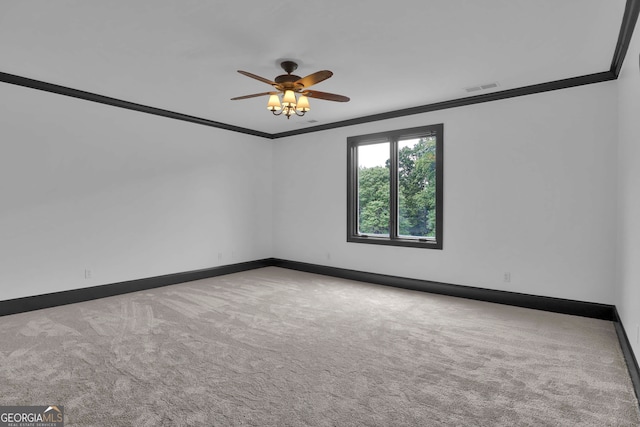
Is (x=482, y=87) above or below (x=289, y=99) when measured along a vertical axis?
above

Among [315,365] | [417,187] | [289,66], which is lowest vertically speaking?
[315,365]

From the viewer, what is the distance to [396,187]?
17.8 feet

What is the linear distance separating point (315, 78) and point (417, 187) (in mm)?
2741

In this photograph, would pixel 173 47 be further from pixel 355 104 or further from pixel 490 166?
pixel 490 166

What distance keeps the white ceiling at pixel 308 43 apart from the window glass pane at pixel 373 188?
1.36 meters

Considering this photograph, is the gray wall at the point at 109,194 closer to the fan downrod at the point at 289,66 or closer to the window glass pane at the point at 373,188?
the window glass pane at the point at 373,188

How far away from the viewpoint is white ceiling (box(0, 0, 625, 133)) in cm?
253

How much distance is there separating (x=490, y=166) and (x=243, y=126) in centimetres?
413

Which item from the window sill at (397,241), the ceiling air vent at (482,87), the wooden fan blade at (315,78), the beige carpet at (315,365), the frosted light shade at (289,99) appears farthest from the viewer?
the window sill at (397,241)

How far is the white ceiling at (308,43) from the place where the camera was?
8.30 ft

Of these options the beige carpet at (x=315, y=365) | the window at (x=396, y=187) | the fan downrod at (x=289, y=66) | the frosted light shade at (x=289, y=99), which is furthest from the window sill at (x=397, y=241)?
the fan downrod at (x=289, y=66)

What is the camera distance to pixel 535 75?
379 cm

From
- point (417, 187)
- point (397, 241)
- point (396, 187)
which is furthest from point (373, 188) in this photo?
point (397, 241)

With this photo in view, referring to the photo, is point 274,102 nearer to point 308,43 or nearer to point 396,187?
point 308,43
